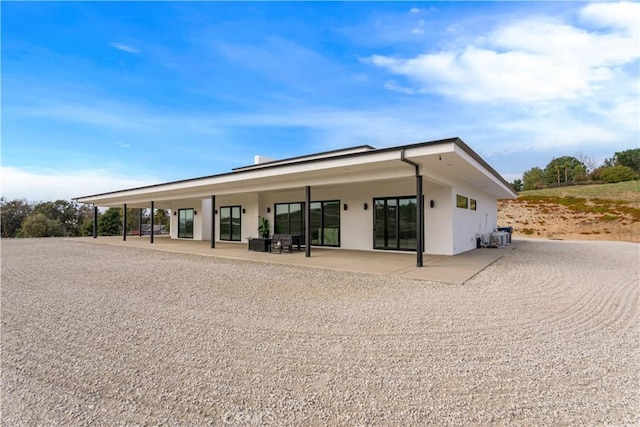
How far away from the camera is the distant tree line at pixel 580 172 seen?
4566 cm

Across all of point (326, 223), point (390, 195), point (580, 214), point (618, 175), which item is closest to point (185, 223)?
point (326, 223)

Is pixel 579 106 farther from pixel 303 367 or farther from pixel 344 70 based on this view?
pixel 303 367

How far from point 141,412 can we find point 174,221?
21560 mm

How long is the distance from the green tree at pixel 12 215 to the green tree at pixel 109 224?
11.4 meters

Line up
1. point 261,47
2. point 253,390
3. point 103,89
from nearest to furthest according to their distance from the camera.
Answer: point 253,390 → point 261,47 → point 103,89

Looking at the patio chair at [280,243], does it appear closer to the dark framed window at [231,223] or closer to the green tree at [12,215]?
the dark framed window at [231,223]

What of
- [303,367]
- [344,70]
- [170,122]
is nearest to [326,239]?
[344,70]

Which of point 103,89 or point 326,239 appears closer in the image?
point 103,89

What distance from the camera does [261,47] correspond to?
35.3ft

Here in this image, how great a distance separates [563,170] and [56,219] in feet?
266

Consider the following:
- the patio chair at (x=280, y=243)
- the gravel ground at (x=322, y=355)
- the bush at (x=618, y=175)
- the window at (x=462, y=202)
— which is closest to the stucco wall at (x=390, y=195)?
the window at (x=462, y=202)

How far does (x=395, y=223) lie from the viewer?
11.5 metres

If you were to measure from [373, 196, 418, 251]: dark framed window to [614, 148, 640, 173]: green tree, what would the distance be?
202ft

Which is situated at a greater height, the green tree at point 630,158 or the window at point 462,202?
the green tree at point 630,158
